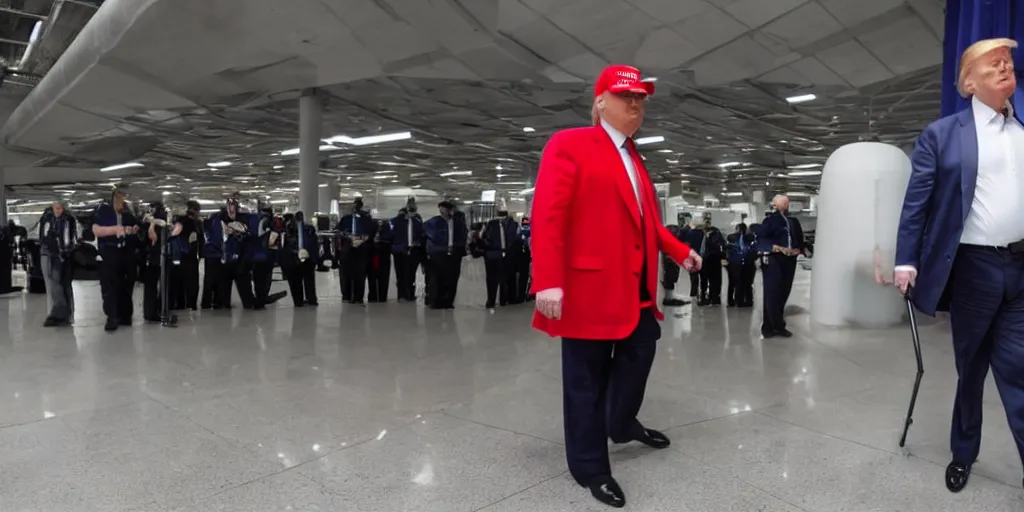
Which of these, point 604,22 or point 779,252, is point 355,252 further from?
point 779,252

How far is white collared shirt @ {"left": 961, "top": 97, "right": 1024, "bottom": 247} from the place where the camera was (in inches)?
92.8

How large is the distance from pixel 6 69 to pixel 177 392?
15411mm

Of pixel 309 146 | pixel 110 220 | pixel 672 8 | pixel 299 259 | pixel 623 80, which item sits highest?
pixel 672 8

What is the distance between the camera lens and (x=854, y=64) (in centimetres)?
942

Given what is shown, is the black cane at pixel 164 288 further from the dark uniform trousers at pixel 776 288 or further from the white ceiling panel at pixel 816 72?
the white ceiling panel at pixel 816 72

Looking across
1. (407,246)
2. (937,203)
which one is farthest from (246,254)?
(937,203)

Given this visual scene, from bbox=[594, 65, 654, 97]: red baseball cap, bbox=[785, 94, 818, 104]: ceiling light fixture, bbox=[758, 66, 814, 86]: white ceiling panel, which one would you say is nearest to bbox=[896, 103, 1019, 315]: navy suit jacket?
bbox=[594, 65, 654, 97]: red baseball cap

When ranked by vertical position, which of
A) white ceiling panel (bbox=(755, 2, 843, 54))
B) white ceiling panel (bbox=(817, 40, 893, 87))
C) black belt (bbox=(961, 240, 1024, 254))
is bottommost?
black belt (bbox=(961, 240, 1024, 254))

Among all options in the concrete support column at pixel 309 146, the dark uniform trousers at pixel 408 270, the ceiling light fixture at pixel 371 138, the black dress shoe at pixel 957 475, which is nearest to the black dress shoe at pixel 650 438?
the black dress shoe at pixel 957 475

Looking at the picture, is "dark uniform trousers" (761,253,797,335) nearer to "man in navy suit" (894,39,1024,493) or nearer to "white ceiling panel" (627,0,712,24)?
"white ceiling panel" (627,0,712,24)

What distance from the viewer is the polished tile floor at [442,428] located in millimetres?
2477

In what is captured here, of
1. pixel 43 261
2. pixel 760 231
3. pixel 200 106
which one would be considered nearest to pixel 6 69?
pixel 200 106

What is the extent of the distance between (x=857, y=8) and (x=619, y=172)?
6.87 meters

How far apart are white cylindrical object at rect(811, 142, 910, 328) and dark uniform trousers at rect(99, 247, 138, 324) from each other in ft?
25.0
